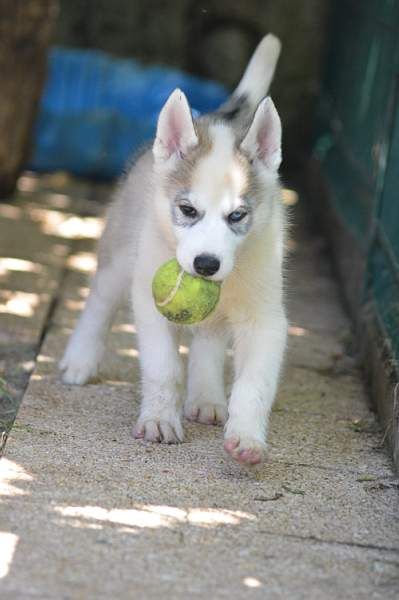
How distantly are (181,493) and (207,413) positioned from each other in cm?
87

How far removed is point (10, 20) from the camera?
7816mm

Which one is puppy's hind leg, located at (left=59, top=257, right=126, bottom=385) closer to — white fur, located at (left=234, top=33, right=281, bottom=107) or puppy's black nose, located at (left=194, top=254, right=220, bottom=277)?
white fur, located at (left=234, top=33, right=281, bottom=107)

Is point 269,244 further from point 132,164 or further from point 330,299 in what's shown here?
point 330,299

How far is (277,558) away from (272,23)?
24.2ft

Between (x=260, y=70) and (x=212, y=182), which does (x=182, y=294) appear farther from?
(x=260, y=70)

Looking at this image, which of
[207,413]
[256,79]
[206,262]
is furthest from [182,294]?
[256,79]

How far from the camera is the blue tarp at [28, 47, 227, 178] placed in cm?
933

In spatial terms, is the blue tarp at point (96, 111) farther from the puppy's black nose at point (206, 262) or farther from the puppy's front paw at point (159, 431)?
the puppy's black nose at point (206, 262)

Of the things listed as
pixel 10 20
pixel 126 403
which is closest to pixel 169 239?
pixel 126 403

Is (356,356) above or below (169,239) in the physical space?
below

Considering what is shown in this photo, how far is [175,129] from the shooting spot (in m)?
4.36

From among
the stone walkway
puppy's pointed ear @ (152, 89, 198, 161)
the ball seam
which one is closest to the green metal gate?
the stone walkway

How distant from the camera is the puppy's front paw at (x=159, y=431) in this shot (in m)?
4.39

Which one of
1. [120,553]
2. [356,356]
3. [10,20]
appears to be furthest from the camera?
[10,20]
